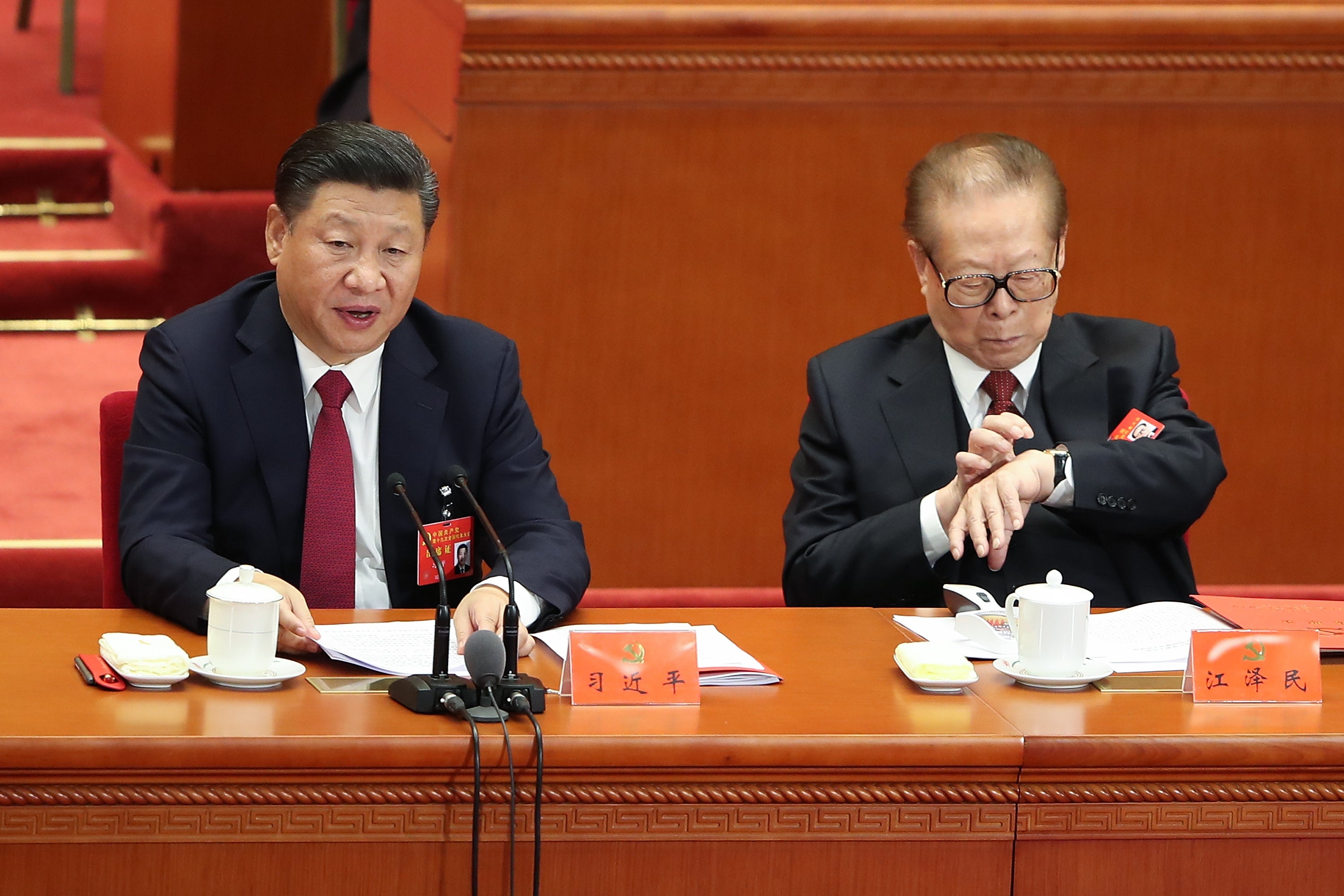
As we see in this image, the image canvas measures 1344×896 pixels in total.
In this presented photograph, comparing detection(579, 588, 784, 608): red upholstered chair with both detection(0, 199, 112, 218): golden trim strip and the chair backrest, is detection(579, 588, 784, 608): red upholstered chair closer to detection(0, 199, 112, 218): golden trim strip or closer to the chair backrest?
the chair backrest

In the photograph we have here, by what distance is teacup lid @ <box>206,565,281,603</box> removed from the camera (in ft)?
5.25

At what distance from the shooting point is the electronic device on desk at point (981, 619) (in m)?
1.85

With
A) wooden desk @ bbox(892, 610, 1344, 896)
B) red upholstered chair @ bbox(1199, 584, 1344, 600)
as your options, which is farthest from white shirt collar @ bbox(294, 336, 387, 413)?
red upholstered chair @ bbox(1199, 584, 1344, 600)

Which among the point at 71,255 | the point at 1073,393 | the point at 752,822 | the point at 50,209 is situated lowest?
the point at 752,822

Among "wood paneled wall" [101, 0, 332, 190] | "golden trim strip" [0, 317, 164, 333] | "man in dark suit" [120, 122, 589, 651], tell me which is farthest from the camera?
"wood paneled wall" [101, 0, 332, 190]

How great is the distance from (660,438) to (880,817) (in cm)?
173

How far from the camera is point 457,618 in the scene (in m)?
1.80

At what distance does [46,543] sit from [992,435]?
6.33ft

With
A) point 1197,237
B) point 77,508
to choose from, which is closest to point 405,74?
point 77,508

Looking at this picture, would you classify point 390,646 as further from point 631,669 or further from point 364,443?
point 364,443

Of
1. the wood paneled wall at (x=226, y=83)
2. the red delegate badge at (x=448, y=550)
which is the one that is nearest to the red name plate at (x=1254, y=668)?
the red delegate badge at (x=448, y=550)

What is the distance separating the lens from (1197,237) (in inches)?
124

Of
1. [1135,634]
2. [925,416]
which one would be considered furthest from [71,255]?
[1135,634]

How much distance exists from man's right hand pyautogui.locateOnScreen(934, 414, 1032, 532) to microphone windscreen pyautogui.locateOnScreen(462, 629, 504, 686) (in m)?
0.79
